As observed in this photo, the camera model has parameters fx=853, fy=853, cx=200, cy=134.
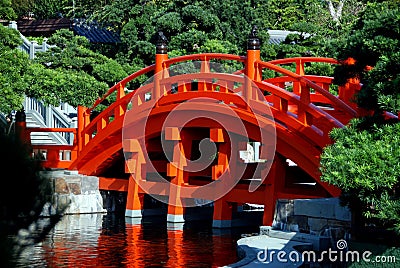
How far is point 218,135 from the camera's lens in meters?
15.8

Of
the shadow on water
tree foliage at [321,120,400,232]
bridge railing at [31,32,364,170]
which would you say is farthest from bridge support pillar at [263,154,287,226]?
tree foliage at [321,120,400,232]

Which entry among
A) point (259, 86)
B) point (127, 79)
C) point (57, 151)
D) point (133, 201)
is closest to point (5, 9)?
point (57, 151)

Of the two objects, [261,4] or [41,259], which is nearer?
[41,259]

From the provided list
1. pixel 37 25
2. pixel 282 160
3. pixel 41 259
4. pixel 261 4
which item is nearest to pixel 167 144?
pixel 282 160

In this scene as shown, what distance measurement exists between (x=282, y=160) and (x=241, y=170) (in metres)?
1.17

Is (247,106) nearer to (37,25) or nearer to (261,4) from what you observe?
(261,4)

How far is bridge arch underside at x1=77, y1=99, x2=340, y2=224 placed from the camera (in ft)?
46.5

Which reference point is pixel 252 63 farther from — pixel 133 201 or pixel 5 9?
pixel 5 9

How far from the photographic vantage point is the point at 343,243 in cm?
1067

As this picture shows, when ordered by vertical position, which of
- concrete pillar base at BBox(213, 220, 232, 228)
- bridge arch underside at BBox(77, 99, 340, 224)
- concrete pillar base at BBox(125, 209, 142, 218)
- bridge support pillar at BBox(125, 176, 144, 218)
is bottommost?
concrete pillar base at BBox(213, 220, 232, 228)

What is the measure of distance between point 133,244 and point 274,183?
2.72m

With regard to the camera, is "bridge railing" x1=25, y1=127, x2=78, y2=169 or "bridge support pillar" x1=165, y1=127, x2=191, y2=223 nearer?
"bridge support pillar" x1=165, y1=127, x2=191, y2=223

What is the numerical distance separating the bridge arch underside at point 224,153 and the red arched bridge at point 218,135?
0.06 ft

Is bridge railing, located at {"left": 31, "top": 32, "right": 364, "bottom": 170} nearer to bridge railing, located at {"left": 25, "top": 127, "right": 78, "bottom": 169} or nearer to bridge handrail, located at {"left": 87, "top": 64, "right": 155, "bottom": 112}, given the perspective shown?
bridge handrail, located at {"left": 87, "top": 64, "right": 155, "bottom": 112}
